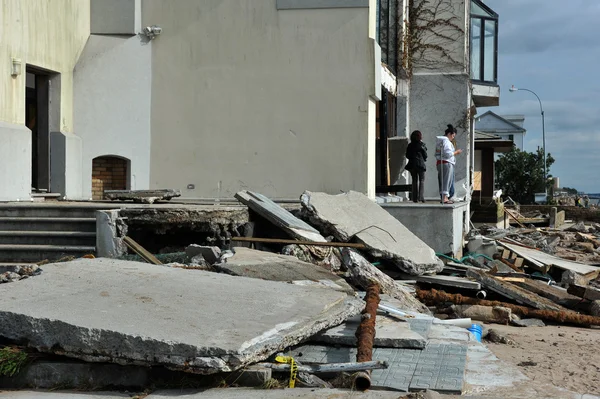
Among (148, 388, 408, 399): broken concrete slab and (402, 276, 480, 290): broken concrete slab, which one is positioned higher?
(402, 276, 480, 290): broken concrete slab

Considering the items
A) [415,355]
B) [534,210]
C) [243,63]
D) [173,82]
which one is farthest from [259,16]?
[534,210]

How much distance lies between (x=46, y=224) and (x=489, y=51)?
53.6 ft

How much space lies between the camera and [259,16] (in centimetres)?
1436

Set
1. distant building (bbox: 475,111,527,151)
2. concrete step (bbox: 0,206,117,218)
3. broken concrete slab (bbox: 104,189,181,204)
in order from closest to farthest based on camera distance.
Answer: concrete step (bbox: 0,206,117,218) < broken concrete slab (bbox: 104,189,181,204) < distant building (bbox: 475,111,527,151)

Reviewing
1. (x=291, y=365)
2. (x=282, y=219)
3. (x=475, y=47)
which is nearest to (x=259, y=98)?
(x=282, y=219)

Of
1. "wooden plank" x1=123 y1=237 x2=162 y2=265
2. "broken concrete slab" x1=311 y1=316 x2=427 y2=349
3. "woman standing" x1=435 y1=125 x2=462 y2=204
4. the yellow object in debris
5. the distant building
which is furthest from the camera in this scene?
the distant building

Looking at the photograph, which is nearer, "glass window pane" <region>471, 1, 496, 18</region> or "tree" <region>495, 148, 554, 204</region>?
"glass window pane" <region>471, 1, 496, 18</region>

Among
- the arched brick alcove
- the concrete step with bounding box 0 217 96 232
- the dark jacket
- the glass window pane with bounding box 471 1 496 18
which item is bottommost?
the concrete step with bounding box 0 217 96 232

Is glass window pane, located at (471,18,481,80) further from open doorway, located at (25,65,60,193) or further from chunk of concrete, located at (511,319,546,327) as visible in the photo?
chunk of concrete, located at (511,319,546,327)

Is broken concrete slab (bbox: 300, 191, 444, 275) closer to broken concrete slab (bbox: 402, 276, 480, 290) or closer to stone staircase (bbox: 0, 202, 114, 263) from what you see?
broken concrete slab (bbox: 402, 276, 480, 290)

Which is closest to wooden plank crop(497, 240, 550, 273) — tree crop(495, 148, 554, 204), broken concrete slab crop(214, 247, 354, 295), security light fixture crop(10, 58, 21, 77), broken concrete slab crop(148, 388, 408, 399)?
broken concrete slab crop(214, 247, 354, 295)

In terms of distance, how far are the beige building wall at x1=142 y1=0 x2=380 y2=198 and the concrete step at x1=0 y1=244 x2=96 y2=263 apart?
479 centimetres

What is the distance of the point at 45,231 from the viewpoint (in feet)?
34.7

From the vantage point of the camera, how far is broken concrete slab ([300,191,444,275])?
10305 millimetres
